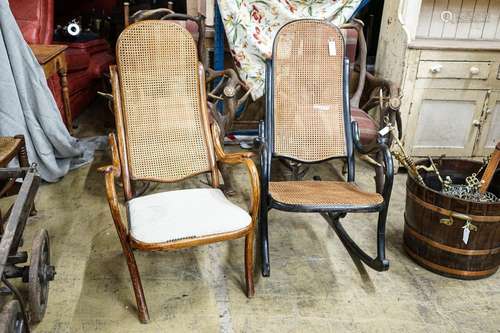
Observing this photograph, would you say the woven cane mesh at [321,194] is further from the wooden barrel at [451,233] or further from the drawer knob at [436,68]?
the drawer knob at [436,68]

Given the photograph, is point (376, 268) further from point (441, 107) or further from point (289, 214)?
point (441, 107)

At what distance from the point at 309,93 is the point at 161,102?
0.79 meters

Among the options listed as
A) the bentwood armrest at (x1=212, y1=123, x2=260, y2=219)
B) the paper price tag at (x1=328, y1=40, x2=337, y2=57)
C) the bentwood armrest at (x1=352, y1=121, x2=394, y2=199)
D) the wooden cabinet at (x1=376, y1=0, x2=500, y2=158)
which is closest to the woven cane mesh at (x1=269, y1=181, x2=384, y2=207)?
the bentwood armrest at (x1=352, y1=121, x2=394, y2=199)

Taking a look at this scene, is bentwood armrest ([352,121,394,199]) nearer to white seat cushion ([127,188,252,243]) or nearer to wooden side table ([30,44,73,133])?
white seat cushion ([127,188,252,243])

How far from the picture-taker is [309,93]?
2.38 metres

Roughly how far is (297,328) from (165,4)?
400 centimetres

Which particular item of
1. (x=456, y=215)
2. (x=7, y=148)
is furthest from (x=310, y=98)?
(x=7, y=148)

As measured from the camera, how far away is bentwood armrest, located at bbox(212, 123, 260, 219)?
1795 mm

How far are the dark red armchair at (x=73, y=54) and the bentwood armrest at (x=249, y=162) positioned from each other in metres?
1.85

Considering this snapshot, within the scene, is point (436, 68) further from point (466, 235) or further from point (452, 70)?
point (466, 235)

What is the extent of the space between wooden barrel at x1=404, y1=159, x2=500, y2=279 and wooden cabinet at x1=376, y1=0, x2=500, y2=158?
937 mm

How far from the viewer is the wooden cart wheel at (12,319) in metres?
1.25

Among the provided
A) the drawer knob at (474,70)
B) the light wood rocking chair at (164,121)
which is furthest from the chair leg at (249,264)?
the drawer knob at (474,70)

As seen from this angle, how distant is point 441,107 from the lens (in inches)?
120
